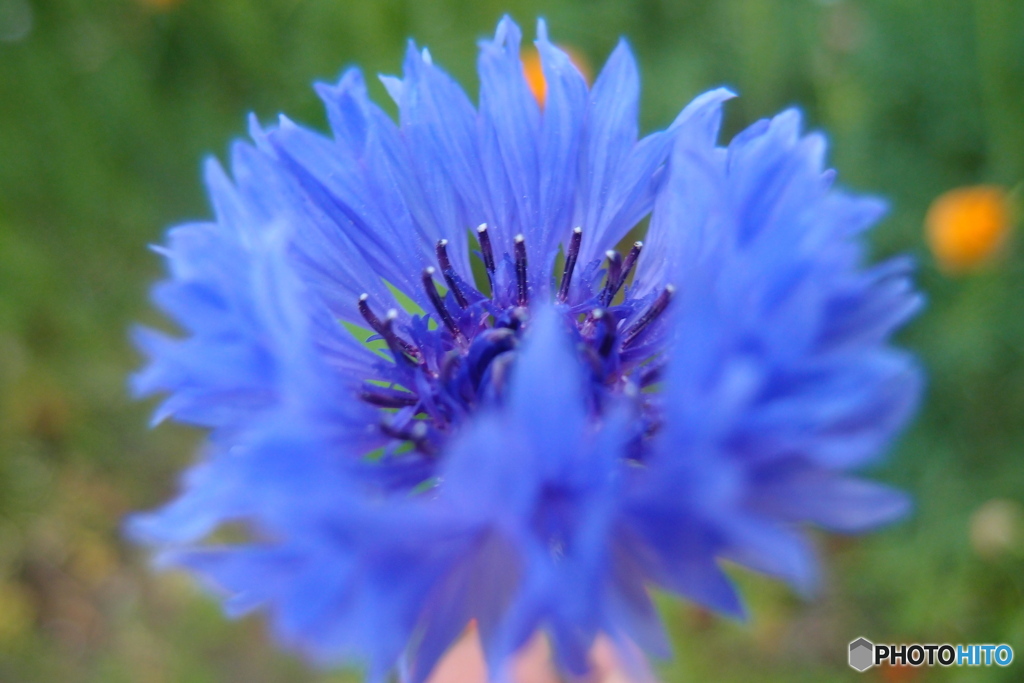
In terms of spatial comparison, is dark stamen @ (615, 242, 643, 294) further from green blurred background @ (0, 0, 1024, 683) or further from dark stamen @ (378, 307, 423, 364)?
green blurred background @ (0, 0, 1024, 683)

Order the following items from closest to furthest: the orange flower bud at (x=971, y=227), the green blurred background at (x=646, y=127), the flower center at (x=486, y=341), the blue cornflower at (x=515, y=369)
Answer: the blue cornflower at (x=515, y=369) → the flower center at (x=486, y=341) → the orange flower bud at (x=971, y=227) → the green blurred background at (x=646, y=127)

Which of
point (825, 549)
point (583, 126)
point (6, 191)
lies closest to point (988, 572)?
point (825, 549)

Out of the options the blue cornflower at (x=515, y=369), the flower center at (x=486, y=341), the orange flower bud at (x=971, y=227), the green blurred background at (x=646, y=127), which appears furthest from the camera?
the green blurred background at (x=646, y=127)

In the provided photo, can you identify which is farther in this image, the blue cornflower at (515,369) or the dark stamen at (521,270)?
the dark stamen at (521,270)

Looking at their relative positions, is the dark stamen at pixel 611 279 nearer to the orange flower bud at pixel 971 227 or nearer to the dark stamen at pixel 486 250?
the dark stamen at pixel 486 250

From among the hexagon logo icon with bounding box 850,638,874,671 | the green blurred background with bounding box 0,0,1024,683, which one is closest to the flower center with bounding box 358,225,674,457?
the green blurred background with bounding box 0,0,1024,683

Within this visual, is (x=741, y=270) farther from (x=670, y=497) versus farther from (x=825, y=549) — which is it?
(x=825, y=549)

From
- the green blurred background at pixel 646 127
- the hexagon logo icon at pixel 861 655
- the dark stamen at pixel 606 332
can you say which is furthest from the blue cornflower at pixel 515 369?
the hexagon logo icon at pixel 861 655
